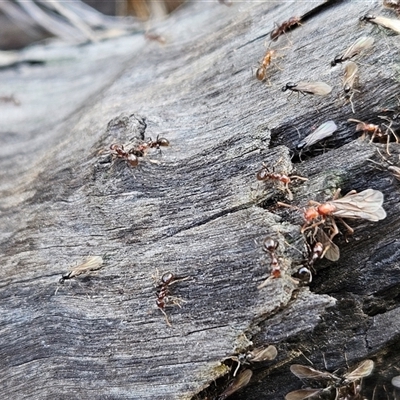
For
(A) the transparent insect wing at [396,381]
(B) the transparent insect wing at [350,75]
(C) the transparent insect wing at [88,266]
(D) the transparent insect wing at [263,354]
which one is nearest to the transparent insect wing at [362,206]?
(B) the transparent insect wing at [350,75]

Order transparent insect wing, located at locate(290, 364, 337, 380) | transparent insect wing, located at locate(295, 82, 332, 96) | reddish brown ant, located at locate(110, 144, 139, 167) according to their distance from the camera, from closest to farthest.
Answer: transparent insect wing, located at locate(290, 364, 337, 380) < transparent insect wing, located at locate(295, 82, 332, 96) < reddish brown ant, located at locate(110, 144, 139, 167)

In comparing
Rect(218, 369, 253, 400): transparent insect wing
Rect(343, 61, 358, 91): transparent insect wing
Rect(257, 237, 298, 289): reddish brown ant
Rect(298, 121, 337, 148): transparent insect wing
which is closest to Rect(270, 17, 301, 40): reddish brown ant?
Rect(343, 61, 358, 91): transparent insect wing

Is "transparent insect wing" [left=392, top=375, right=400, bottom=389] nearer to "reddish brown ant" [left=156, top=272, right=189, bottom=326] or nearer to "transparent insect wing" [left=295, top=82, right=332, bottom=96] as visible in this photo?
"reddish brown ant" [left=156, top=272, right=189, bottom=326]

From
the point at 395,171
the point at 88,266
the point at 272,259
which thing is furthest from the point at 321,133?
the point at 88,266

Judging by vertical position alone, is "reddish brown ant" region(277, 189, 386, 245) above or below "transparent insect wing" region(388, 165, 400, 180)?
below

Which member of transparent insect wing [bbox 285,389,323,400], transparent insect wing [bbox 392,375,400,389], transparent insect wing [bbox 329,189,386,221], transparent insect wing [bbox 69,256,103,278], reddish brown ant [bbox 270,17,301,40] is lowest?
transparent insect wing [bbox 392,375,400,389]

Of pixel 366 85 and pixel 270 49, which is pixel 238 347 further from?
pixel 270 49

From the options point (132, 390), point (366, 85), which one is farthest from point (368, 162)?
point (132, 390)
